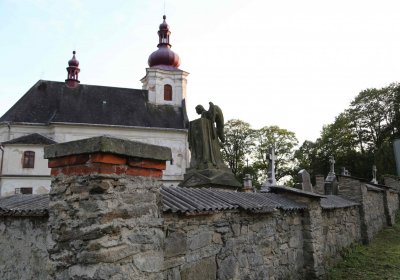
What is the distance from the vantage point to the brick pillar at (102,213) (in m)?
2.82

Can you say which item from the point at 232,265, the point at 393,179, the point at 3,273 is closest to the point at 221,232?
the point at 232,265

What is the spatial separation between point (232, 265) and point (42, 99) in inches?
1250

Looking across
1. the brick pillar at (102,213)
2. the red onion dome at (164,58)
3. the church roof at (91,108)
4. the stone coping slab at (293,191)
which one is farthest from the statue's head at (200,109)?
the red onion dome at (164,58)

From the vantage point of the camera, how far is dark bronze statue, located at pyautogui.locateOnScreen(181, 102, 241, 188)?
8102mm

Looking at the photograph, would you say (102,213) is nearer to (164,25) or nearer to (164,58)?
(164,58)

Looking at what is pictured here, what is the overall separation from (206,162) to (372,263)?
4.76 meters

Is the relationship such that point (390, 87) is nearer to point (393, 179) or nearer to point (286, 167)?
point (286, 167)

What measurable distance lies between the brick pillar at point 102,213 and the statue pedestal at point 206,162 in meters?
4.66

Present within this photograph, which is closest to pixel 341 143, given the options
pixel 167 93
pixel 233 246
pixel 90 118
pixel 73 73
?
pixel 167 93

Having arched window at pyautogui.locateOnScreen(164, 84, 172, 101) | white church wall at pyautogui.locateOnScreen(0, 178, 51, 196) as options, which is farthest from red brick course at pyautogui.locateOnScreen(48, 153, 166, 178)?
arched window at pyautogui.locateOnScreen(164, 84, 172, 101)

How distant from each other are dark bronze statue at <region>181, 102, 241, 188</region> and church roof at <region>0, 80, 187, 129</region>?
2380 centimetres

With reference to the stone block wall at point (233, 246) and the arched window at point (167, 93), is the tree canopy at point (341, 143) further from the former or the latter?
the stone block wall at point (233, 246)

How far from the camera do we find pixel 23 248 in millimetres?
3914

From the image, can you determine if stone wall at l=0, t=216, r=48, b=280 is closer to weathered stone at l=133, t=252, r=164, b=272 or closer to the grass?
weathered stone at l=133, t=252, r=164, b=272
